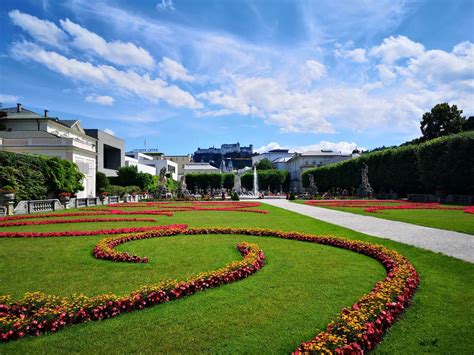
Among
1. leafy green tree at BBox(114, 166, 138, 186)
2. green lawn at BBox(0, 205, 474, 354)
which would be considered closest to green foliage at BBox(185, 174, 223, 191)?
leafy green tree at BBox(114, 166, 138, 186)

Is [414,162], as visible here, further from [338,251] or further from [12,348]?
[12,348]

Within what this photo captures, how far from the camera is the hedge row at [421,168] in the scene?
32.8 metres

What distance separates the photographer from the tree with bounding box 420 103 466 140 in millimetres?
54625

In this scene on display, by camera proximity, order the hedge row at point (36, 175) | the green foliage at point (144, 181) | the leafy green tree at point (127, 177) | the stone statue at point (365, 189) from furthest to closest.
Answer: the green foliage at point (144, 181) < the leafy green tree at point (127, 177) < the stone statue at point (365, 189) < the hedge row at point (36, 175)

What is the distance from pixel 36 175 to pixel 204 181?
174ft

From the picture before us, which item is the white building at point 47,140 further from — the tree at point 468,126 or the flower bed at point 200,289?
the tree at point 468,126

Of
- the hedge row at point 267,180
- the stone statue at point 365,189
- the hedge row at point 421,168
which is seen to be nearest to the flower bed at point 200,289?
the hedge row at point 421,168

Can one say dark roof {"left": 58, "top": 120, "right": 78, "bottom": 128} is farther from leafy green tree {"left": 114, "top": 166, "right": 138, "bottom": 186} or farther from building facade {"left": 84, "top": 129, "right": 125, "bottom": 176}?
leafy green tree {"left": 114, "top": 166, "right": 138, "bottom": 186}

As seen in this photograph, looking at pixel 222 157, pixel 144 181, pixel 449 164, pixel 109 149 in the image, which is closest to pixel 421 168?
pixel 449 164

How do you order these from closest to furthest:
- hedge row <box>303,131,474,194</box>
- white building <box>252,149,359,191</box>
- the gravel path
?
the gravel path, hedge row <box>303,131,474,194</box>, white building <box>252,149,359,191</box>

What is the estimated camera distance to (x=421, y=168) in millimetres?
37875

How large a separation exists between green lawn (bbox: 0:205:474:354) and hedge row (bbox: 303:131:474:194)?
2793 centimetres

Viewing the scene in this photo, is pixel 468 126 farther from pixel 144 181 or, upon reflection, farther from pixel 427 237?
pixel 427 237

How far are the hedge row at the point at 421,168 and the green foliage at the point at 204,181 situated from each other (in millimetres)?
28165
